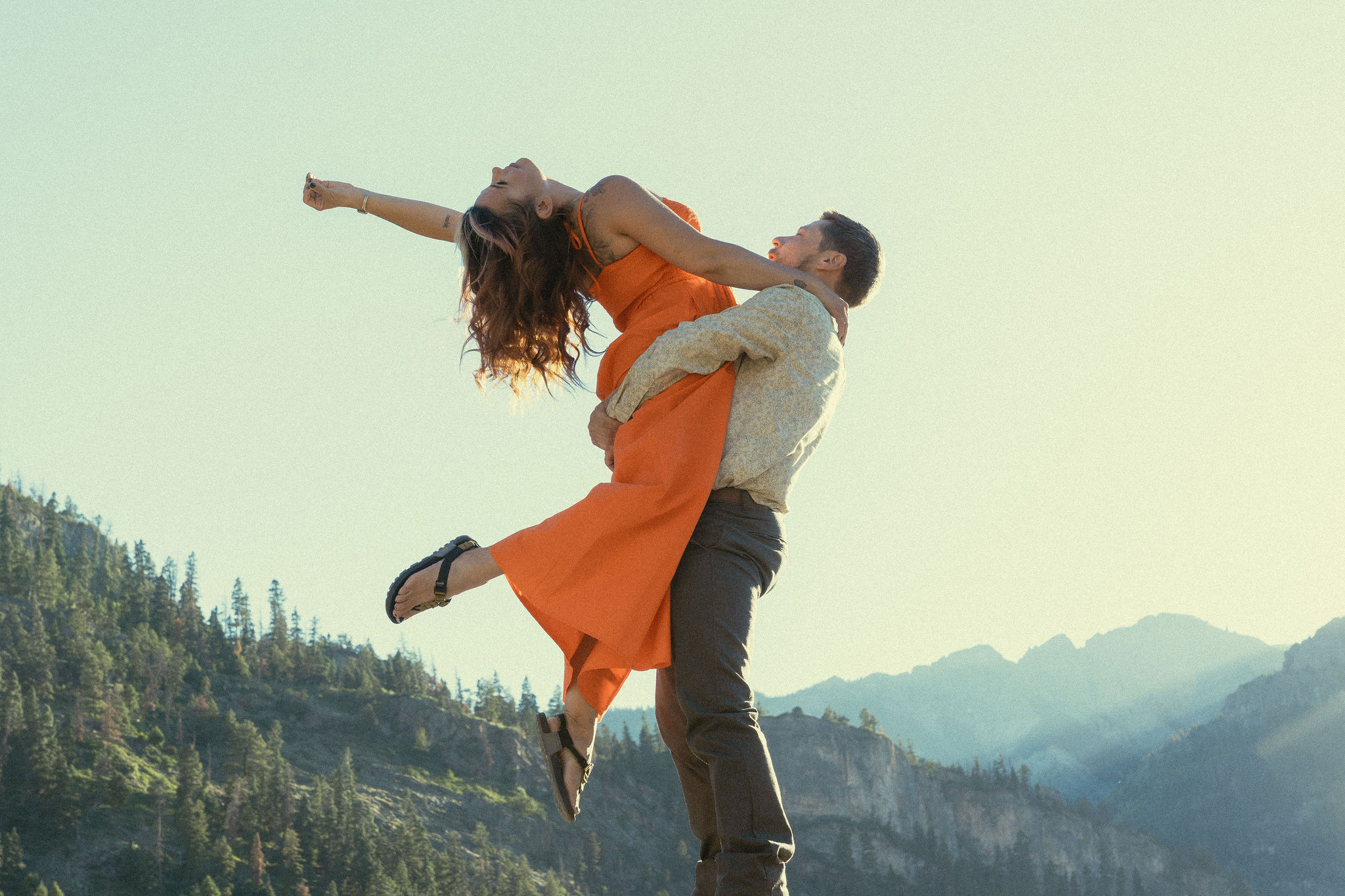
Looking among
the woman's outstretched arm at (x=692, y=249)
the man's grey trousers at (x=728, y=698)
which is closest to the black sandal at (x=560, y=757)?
the man's grey trousers at (x=728, y=698)

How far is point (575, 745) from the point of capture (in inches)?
130

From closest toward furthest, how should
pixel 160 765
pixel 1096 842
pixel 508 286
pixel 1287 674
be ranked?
pixel 508 286 → pixel 160 765 → pixel 1096 842 → pixel 1287 674

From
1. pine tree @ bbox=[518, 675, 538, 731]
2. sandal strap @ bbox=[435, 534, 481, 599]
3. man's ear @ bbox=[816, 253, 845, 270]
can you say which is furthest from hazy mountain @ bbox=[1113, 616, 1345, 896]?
sandal strap @ bbox=[435, 534, 481, 599]

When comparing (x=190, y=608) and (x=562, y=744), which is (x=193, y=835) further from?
(x=562, y=744)

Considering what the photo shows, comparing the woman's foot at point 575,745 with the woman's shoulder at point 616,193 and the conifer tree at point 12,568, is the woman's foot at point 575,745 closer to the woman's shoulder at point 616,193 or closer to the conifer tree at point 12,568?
the woman's shoulder at point 616,193

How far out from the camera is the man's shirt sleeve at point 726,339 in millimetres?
3109

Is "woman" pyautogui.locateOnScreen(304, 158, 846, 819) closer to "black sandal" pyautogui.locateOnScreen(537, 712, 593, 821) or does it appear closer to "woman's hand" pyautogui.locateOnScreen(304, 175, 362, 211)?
"black sandal" pyautogui.locateOnScreen(537, 712, 593, 821)

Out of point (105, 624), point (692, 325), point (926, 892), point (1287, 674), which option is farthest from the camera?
point (1287, 674)

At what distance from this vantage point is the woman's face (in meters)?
3.51

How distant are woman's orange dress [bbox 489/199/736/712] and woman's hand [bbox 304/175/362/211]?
1.77 metres

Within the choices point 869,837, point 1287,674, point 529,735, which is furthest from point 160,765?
point 1287,674

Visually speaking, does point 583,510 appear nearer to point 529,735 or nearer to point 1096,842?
point 529,735

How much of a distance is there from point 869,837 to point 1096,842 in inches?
1397

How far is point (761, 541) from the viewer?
318cm
